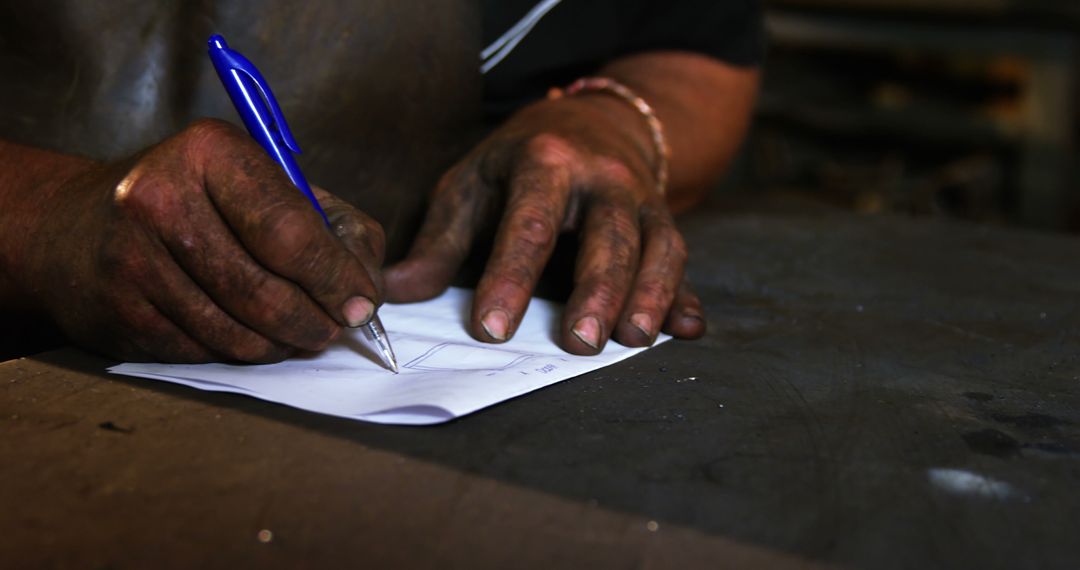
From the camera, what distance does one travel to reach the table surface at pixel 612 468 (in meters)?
0.49

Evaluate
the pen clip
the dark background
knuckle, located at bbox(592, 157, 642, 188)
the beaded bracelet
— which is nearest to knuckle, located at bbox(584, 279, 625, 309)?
knuckle, located at bbox(592, 157, 642, 188)

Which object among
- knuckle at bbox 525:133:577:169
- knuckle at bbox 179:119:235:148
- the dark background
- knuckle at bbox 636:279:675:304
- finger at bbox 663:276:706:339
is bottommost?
the dark background

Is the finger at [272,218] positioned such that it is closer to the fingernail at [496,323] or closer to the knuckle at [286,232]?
the knuckle at [286,232]

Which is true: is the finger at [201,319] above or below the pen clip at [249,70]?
below

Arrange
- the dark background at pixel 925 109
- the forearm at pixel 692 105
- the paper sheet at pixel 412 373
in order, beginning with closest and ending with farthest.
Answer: the paper sheet at pixel 412 373 < the forearm at pixel 692 105 < the dark background at pixel 925 109

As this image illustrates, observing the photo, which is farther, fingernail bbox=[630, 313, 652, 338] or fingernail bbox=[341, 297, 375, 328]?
fingernail bbox=[630, 313, 652, 338]

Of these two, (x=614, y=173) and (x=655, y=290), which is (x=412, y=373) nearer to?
(x=655, y=290)

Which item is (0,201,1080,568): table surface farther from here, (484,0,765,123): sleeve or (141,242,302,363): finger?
(484,0,765,123): sleeve

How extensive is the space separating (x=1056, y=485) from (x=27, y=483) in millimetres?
568

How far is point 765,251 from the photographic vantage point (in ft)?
3.89

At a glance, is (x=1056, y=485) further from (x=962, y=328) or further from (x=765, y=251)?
(x=765, y=251)

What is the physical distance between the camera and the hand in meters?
0.82

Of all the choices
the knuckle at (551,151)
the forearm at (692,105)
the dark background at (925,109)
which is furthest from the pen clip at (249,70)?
the dark background at (925,109)

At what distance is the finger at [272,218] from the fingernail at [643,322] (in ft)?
0.78
